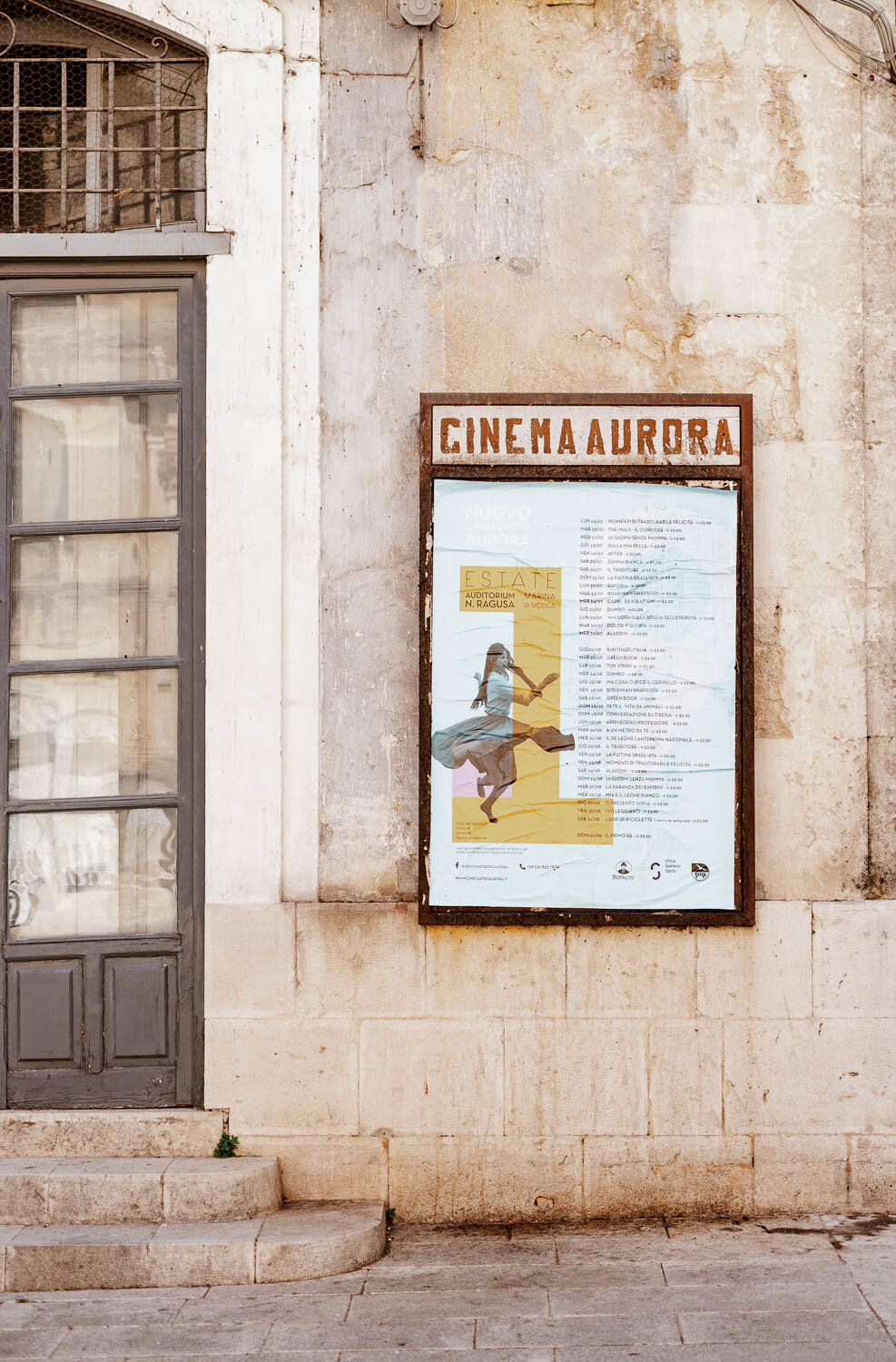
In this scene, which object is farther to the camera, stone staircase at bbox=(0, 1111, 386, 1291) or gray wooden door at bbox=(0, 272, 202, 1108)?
gray wooden door at bbox=(0, 272, 202, 1108)

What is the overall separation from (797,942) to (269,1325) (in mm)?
2457

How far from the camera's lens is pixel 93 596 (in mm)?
5398

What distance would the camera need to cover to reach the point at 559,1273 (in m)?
4.66

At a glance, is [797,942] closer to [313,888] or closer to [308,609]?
[313,888]

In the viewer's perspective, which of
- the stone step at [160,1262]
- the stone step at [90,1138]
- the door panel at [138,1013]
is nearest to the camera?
the stone step at [160,1262]

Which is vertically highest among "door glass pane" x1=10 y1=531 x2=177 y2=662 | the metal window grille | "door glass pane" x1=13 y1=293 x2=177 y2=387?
the metal window grille

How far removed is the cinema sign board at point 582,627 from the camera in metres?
5.21

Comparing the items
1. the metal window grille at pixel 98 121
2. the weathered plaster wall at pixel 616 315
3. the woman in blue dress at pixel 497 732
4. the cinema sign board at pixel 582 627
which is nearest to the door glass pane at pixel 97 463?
the weathered plaster wall at pixel 616 315

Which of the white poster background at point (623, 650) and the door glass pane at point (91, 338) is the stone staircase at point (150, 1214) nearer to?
the white poster background at point (623, 650)

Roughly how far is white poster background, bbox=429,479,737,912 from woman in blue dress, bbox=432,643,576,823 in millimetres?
42

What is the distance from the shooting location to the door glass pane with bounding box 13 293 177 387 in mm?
5402

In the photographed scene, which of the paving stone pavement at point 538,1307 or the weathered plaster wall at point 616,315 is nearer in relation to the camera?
the paving stone pavement at point 538,1307

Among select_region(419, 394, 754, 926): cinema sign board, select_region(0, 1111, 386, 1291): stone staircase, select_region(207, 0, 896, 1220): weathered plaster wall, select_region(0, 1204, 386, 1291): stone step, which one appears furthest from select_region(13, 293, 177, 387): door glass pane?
select_region(0, 1204, 386, 1291): stone step

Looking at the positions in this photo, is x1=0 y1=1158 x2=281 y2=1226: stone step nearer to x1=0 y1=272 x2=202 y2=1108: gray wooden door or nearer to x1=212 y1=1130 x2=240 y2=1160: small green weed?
x1=212 y1=1130 x2=240 y2=1160: small green weed
